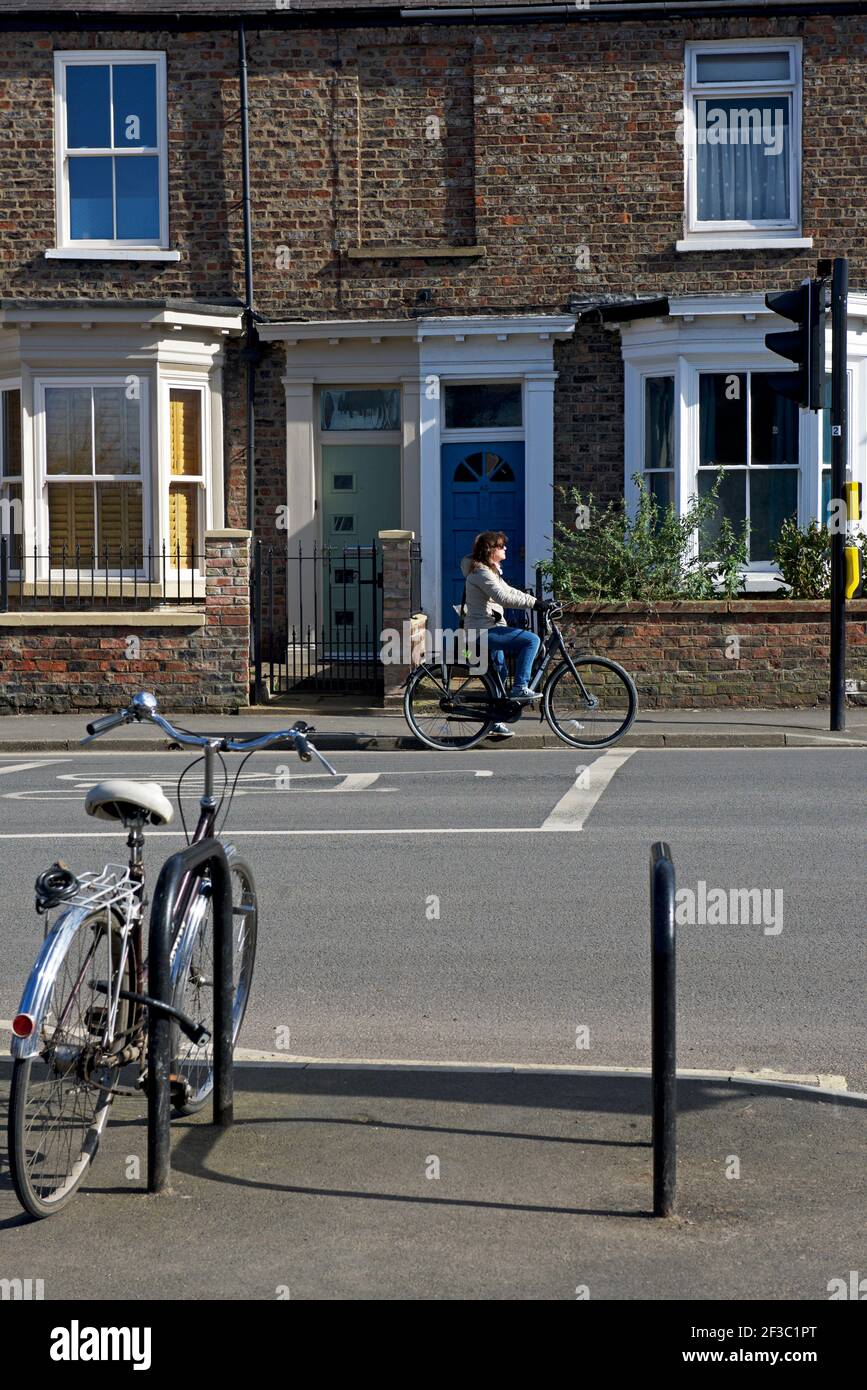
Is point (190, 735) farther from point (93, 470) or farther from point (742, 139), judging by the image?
point (742, 139)

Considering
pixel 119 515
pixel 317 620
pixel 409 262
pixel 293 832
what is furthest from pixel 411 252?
pixel 293 832

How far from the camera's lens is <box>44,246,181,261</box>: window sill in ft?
65.8

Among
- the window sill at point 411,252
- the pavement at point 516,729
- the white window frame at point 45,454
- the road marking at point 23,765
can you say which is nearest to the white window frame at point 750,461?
the window sill at point 411,252

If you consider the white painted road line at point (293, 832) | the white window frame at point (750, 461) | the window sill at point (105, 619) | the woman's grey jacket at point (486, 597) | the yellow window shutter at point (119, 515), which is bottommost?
the white painted road line at point (293, 832)

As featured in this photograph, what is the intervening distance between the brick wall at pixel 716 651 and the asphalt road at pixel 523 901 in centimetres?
320

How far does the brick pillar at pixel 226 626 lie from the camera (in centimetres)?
1742

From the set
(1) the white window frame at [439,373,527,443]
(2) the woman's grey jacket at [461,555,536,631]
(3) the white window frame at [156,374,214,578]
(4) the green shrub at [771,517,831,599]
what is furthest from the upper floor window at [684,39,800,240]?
(2) the woman's grey jacket at [461,555,536,631]

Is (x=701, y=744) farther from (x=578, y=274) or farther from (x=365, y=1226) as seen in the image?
(x=365, y=1226)

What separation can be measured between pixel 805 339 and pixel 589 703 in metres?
3.61

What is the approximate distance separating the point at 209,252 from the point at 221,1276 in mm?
17453

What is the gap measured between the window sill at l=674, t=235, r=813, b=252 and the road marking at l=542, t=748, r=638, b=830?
24.4 ft

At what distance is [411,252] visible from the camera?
19891mm

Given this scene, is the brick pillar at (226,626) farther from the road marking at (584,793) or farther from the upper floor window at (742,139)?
the upper floor window at (742,139)

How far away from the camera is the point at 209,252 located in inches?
794
